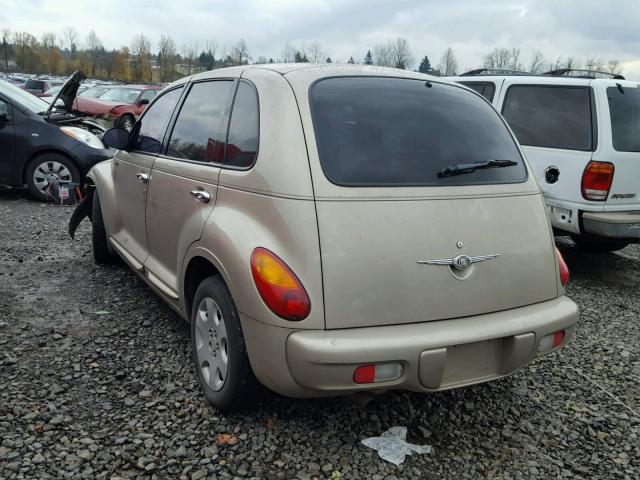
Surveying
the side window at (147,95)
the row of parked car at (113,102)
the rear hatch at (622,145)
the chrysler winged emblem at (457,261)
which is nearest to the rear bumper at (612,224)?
Answer: the rear hatch at (622,145)

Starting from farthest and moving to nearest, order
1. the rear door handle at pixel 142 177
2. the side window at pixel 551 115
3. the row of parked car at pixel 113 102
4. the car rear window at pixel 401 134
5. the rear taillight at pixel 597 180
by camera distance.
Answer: the row of parked car at pixel 113 102 → the side window at pixel 551 115 → the rear taillight at pixel 597 180 → the rear door handle at pixel 142 177 → the car rear window at pixel 401 134

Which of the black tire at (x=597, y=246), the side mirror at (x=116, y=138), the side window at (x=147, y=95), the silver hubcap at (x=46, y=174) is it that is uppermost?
the side window at (x=147, y=95)

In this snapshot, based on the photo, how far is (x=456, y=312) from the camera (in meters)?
2.50

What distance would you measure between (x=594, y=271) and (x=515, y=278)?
3.87m

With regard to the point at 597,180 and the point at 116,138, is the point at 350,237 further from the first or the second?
the point at 597,180

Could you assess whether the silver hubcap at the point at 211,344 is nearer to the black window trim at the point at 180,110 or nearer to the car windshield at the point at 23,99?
the black window trim at the point at 180,110

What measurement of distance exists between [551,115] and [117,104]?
16891 millimetres

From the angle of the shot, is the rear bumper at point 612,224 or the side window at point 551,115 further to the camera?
the side window at point 551,115

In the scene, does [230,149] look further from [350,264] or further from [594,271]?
[594,271]

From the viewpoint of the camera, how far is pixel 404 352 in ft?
7.62

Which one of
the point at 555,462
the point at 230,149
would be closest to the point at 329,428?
the point at 555,462

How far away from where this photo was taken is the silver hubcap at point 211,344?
275cm

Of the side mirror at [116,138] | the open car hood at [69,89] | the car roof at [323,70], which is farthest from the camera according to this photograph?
the open car hood at [69,89]

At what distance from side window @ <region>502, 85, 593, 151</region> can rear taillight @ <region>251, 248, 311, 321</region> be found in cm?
393
